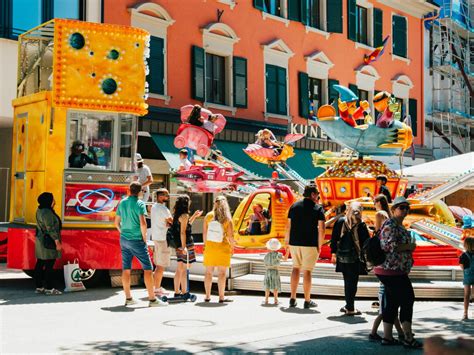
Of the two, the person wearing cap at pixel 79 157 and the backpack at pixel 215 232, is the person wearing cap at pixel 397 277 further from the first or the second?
the person wearing cap at pixel 79 157

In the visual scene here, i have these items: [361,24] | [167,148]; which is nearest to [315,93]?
[361,24]

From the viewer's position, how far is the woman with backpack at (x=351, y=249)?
9.63 meters

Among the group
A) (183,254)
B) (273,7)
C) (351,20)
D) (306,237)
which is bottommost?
(183,254)

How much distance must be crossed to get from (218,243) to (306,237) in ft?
4.35

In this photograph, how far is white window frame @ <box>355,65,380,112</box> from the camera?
29.1 m

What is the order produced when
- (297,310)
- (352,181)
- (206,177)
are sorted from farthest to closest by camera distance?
(206,177)
(352,181)
(297,310)

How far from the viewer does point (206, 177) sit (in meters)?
14.8

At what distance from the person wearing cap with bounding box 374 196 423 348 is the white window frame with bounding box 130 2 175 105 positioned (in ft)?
44.0

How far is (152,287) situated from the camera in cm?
1010

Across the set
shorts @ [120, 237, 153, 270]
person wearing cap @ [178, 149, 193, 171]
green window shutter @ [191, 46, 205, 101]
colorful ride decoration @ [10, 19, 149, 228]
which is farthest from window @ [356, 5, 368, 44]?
shorts @ [120, 237, 153, 270]

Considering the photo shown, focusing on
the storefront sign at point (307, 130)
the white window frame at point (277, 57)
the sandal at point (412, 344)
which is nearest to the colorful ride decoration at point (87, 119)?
the sandal at point (412, 344)

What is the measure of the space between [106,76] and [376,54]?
62.1 feet

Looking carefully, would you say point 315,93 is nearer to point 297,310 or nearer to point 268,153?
point 268,153

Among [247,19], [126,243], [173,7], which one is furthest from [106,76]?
[247,19]
